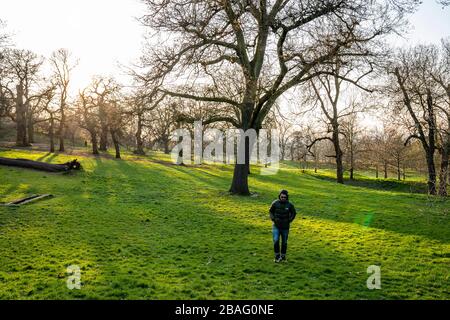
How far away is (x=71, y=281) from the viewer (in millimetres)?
8820

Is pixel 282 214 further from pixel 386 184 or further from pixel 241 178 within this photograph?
pixel 386 184

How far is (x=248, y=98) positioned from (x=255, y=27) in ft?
13.9

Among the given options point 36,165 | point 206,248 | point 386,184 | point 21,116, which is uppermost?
point 21,116

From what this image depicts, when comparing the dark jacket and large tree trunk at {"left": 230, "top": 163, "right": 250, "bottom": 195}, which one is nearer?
the dark jacket

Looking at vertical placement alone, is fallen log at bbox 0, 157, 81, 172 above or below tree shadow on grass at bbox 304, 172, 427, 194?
above

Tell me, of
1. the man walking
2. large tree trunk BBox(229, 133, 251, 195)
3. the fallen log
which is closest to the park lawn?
the man walking

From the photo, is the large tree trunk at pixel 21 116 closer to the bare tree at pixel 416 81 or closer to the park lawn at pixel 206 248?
the park lawn at pixel 206 248

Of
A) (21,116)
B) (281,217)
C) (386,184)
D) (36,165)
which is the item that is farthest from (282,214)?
(21,116)

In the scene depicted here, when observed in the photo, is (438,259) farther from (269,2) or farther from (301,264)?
(269,2)

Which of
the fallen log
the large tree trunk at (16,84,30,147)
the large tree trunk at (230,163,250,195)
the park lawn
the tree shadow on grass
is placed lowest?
the tree shadow on grass

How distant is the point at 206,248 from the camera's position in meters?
12.5

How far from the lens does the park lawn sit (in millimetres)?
8727

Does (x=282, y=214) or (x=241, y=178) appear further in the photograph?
(x=241, y=178)

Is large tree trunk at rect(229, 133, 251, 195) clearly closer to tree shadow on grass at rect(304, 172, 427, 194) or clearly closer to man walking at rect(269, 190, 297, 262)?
man walking at rect(269, 190, 297, 262)
